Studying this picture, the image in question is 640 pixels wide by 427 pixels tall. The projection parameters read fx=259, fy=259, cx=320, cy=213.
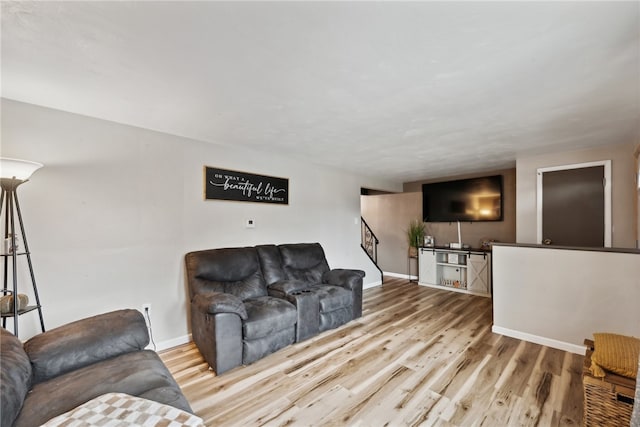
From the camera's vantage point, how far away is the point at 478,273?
4621 mm

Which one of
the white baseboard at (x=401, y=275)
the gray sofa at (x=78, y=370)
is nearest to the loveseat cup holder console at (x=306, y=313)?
the gray sofa at (x=78, y=370)

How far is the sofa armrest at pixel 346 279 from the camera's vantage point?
11.0ft

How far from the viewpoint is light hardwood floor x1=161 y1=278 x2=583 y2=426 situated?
173 centimetres

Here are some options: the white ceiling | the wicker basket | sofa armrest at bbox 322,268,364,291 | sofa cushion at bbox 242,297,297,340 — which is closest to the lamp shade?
the white ceiling

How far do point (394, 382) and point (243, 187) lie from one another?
2.68 metres

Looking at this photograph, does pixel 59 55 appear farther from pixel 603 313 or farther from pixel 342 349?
pixel 603 313

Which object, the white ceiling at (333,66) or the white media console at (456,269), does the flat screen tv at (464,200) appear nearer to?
the white media console at (456,269)

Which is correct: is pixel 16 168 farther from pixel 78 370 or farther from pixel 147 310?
pixel 147 310

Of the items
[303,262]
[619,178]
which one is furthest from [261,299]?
[619,178]

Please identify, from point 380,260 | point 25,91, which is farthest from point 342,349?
point 380,260

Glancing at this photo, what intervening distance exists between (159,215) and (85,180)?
662 millimetres

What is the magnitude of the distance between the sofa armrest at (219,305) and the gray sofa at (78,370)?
51 cm

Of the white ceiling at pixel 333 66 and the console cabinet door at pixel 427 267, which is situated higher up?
the white ceiling at pixel 333 66

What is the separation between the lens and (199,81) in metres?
1.77
